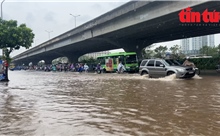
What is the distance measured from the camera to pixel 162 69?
17.3 meters

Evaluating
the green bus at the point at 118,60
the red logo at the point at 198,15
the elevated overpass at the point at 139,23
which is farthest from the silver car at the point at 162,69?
the green bus at the point at 118,60

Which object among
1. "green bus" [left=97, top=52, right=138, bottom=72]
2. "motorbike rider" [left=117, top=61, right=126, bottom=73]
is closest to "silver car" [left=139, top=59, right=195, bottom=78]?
"motorbike rider" [left=117, top=61, right=126, bottom=73]

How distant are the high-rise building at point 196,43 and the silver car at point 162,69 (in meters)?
64.9

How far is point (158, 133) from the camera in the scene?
4.64 m

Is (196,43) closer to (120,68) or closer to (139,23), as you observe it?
(120,68)

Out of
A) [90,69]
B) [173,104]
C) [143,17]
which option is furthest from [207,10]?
[90,69]

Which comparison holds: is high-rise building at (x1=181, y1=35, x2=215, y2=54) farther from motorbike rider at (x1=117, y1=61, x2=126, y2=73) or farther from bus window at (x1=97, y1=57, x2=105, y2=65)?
motorbike rider at (x1=117, y1=61, x2=126, y2=73)

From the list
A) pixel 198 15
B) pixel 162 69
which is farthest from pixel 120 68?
pixel 162 69

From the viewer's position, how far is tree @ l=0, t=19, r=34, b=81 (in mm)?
31250

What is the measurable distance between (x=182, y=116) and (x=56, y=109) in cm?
344

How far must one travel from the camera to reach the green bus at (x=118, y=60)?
31.3m

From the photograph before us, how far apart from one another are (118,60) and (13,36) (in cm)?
1324

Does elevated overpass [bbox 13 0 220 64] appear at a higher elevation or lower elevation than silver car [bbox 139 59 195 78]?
higher

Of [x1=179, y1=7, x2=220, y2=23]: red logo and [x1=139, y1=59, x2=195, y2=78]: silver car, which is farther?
[x1=179, y1=7, x2=220, y2=23]: red logo
